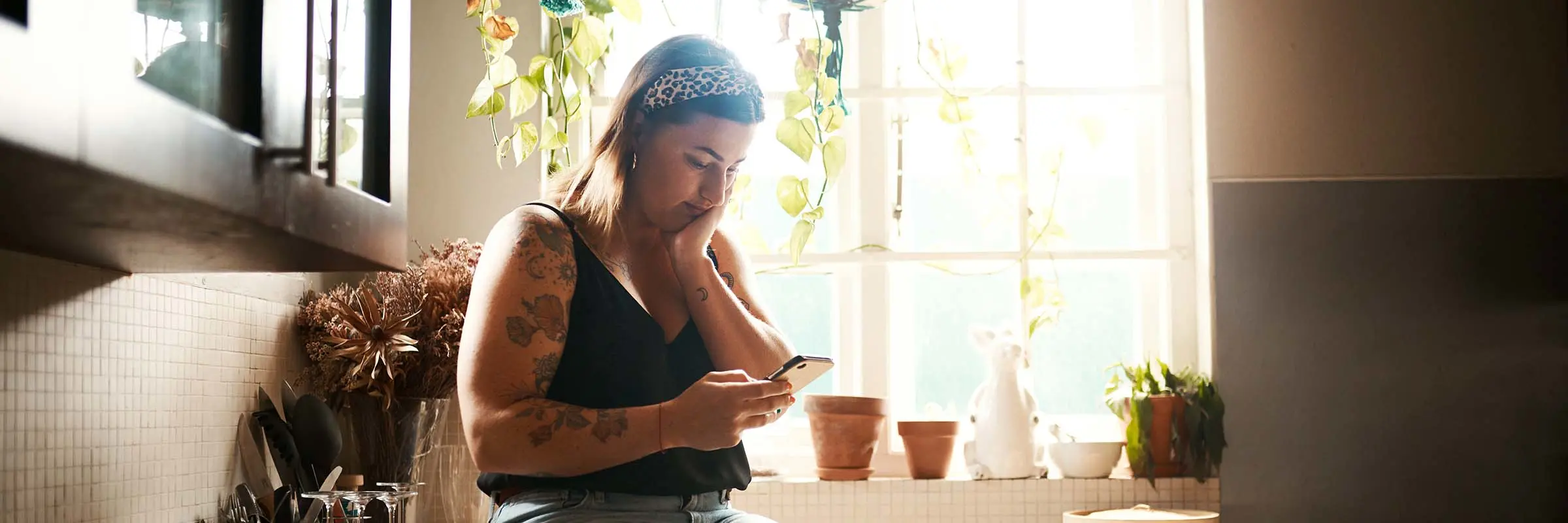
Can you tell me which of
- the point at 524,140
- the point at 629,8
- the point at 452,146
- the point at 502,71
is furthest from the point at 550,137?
the point at 452,146

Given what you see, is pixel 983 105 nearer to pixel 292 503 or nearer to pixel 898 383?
pixel 898 383

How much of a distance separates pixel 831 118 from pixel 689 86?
1.86 ft

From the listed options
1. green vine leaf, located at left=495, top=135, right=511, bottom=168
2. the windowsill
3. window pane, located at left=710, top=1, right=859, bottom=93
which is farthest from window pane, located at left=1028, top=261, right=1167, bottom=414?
green vine leaf, located at left=495, top=135, right=511, bottom=168

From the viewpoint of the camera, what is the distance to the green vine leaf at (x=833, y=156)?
7.17ft

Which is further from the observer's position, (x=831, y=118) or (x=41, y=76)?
(x=831, y=118)

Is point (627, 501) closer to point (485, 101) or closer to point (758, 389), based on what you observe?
point (758, 389)

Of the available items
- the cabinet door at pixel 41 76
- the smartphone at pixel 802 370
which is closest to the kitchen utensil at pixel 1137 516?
the smartphone at pixel 802 370

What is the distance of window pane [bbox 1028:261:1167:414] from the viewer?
2785mm

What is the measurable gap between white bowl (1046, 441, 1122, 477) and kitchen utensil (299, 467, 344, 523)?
1441 millimetres

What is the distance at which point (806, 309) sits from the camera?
2.79 m

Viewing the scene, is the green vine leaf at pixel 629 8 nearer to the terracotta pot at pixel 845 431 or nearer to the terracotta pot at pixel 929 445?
the terracotta pot at pixel 845 431

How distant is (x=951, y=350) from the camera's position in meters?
A: 2.80

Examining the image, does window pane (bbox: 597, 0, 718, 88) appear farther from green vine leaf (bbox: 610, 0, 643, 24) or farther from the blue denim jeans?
the blue denim jeans

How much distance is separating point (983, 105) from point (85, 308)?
1.90 metres
